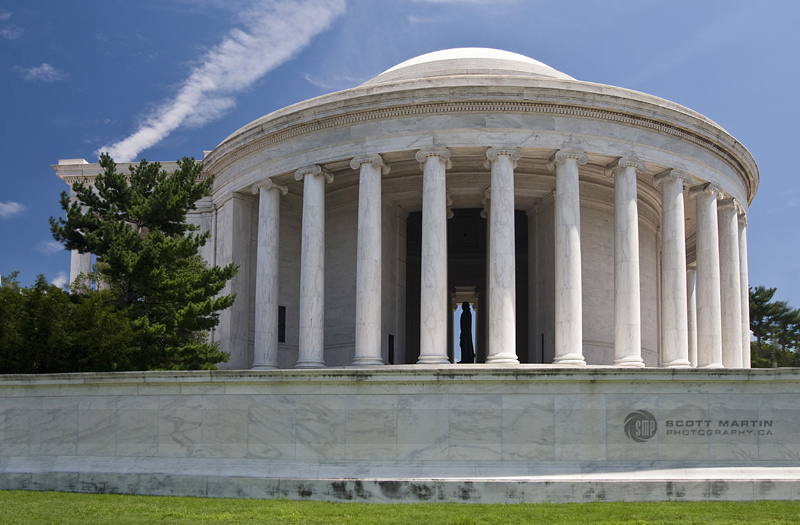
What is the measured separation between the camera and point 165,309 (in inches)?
1592

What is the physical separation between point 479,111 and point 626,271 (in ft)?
39.2

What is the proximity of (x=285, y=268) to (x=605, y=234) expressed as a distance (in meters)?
21.4

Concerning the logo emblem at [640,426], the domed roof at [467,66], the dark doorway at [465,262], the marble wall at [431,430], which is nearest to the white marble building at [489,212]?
the domed roof at [467,66]

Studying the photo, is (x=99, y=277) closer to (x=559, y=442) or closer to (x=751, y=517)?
(x=559, y=442)

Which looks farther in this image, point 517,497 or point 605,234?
point 605,234

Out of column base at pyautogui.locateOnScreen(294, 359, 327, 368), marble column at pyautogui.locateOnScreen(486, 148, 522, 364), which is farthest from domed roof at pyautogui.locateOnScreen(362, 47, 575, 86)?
column base at pyautogui.locateOnScreen(294, 359, 327, 368)

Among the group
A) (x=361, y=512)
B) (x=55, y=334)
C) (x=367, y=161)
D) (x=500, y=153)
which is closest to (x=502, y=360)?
(x=500, y=153)

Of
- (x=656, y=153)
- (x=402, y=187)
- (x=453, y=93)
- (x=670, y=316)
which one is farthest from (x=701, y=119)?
(x=402, y=187)

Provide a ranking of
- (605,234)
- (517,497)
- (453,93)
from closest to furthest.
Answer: (517,497)
(453,93)
(605,234)

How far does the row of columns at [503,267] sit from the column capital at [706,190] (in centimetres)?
7

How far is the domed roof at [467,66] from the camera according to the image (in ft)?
175

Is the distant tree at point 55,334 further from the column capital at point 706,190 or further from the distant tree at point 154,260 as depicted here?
the column capital at point 706,190

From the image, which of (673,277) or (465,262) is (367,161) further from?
(465,262)

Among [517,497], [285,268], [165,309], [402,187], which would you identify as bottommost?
[517,497]
